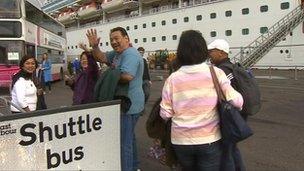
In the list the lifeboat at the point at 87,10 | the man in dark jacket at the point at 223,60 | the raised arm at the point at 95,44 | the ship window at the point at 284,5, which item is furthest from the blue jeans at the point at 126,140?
the lifeboat at the point at 87,10

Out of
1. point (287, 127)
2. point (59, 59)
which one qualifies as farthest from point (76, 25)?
point (287, 127)

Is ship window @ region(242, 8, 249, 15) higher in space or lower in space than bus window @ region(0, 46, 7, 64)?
higher

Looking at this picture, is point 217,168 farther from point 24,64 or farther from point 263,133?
point 263,133

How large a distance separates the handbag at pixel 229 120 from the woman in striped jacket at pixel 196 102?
0.03 metres

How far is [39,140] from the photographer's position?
3652 millimetres

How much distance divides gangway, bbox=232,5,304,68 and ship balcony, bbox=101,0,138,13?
1929 cm

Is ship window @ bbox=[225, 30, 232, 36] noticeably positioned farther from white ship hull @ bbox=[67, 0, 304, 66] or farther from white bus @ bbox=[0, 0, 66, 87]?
white bus @ bbox=[0, 0, 66, 87]

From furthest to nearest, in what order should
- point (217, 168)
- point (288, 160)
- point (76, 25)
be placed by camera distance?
point (76, 25) < point (288, 160) < point (217, 168)

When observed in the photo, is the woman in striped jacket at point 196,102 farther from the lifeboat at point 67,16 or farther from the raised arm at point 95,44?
the lifeboat at point 67,16

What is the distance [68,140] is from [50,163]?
0.22 meters

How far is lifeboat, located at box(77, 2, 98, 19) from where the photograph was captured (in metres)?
56.4

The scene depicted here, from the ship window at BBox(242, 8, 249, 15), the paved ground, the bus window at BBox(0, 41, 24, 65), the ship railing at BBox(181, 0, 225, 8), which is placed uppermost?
the ship railing at BBox(181, 0, 225, 8)

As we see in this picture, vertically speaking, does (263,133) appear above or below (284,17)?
below

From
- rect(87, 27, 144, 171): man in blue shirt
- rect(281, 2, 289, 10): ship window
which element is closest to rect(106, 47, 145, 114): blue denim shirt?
rect(87, 27, 144, 171): man in blue shirt
